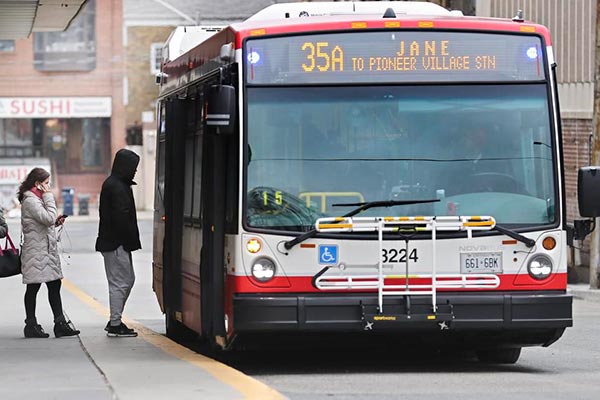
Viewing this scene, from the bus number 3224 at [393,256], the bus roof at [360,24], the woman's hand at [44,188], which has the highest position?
the bus roof at [360,24]

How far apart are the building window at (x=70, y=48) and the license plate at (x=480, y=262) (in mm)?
53981

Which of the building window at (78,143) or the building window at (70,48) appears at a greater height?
the building window at (70,48)

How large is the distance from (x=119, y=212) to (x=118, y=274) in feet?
2.11

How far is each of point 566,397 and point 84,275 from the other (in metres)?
19.3

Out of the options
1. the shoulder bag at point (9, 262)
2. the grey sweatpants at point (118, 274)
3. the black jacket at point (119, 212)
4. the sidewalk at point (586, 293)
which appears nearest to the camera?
the black jacket at point (119, 212)

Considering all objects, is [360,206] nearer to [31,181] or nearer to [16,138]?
[31,181]

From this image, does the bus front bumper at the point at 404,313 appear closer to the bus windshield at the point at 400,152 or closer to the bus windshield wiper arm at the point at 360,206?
the bus windshield wiper arm at the point at 360,206

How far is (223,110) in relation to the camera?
11.0m

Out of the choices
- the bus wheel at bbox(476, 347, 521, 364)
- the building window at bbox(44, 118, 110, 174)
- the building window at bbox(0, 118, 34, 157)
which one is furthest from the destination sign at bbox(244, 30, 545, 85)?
the building window at bbox(44, 118, 110, 174)

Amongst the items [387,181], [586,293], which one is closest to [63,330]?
[387,181]

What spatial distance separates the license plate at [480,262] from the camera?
11258mm

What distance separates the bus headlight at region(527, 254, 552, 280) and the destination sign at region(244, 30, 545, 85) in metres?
1.41

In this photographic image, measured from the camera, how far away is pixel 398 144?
11.4m

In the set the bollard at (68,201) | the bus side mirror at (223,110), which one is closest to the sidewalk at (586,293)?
the bus side mirror at (223,110)
